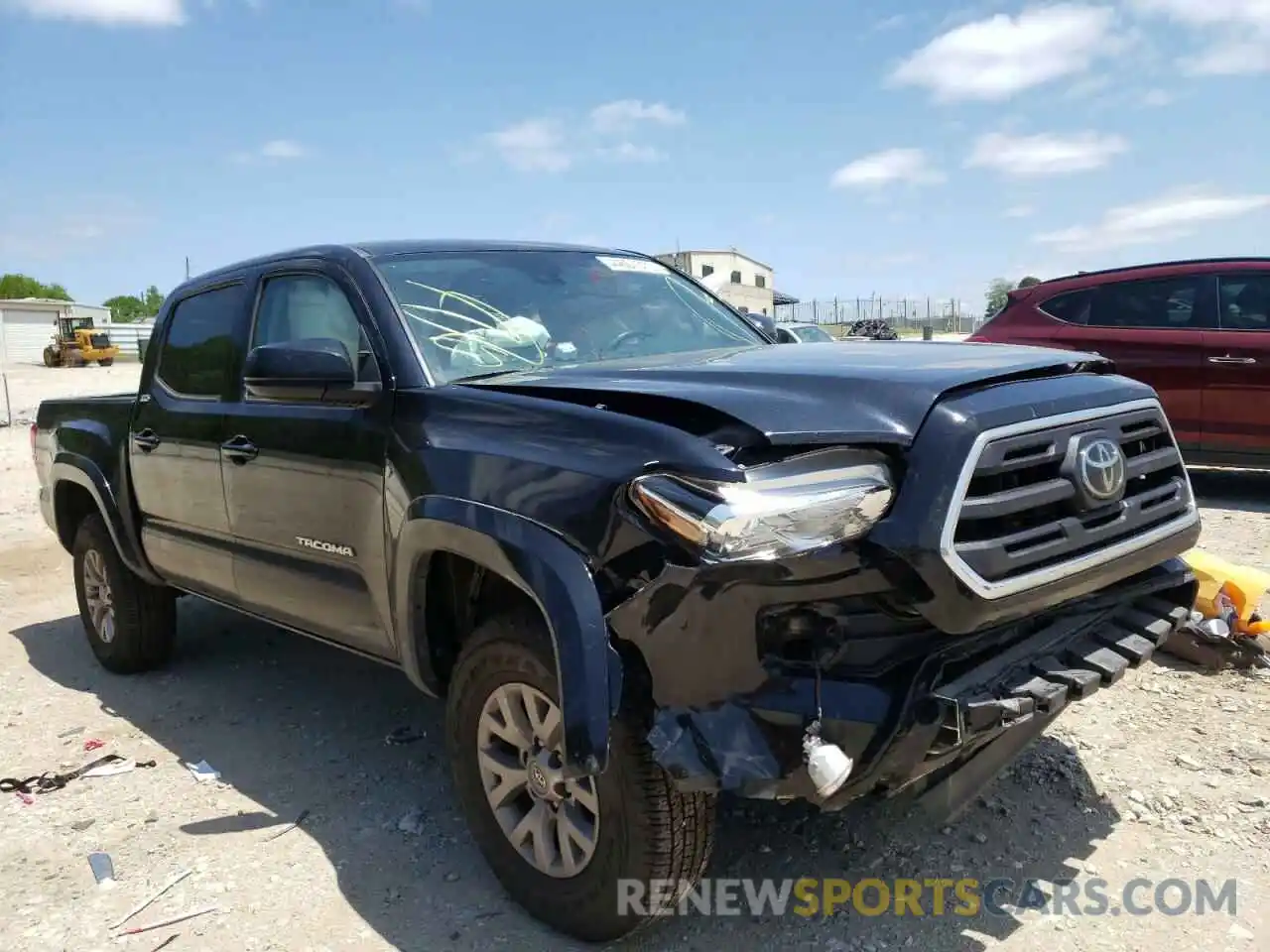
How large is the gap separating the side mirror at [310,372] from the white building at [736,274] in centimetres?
4347

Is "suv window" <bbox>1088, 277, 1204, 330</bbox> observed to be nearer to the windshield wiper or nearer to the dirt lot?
the dirt lot

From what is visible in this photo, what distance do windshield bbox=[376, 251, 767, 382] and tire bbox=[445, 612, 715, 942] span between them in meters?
0.94

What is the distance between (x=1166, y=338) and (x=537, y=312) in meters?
5.91

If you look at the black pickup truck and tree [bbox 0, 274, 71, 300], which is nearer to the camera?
the black pickup truck

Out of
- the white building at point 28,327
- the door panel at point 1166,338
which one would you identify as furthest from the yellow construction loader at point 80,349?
the door panel at point 1166,338

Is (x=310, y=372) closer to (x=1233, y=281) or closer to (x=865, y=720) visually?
(x=865, y=720)

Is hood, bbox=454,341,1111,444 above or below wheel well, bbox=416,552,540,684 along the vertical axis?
above

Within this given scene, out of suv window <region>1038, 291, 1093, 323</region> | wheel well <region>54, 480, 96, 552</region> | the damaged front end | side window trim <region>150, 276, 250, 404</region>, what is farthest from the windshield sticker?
suv window <region>1038, 291, 1093, 323</region>

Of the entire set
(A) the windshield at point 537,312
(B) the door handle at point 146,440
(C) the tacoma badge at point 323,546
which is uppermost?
(A) the windshield at point 537,312

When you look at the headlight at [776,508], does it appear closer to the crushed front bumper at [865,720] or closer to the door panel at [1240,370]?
the crushed front bumper at [865,720]

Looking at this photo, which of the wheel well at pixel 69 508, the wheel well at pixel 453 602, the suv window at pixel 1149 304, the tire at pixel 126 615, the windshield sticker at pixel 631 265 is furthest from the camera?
the suv window at pixel 1149 304

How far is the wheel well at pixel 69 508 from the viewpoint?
5547 mm

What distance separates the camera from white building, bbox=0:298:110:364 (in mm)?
53306

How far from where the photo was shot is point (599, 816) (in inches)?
102
